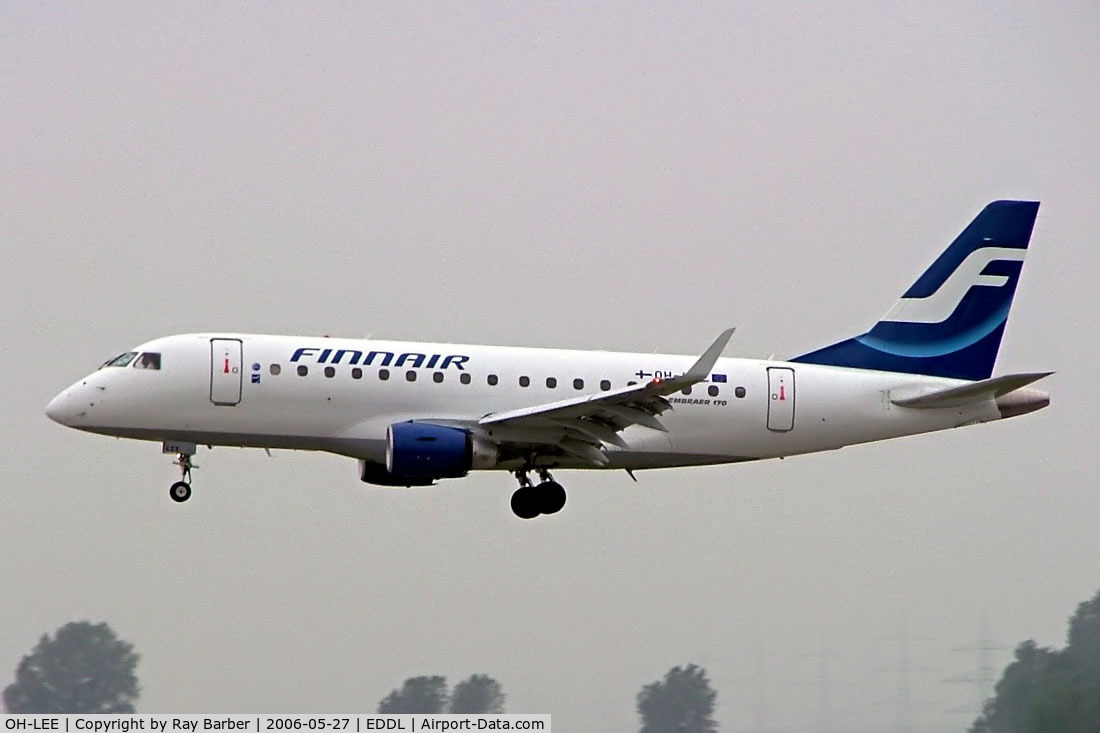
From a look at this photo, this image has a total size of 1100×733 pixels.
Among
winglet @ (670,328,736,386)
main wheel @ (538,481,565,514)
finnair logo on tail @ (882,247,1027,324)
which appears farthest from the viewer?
finnair logo on tail @ (882,247,1027,324)

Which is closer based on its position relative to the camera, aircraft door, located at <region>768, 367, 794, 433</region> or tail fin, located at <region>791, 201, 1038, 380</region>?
aircraft door, located at <region>768, 367, 794, 433</region>

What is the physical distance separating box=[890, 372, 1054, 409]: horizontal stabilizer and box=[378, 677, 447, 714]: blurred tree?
12258 millimetres

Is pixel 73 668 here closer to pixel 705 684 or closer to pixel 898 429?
pixel 705 684

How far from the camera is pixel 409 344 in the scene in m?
43.5

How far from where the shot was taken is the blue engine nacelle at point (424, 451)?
1645 inches

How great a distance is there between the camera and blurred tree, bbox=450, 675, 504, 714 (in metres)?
44.0

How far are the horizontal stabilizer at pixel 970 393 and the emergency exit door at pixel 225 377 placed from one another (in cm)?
1492

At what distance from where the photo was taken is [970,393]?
44688 mm

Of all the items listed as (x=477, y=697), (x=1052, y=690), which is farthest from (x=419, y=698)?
(x=1052, y=690)

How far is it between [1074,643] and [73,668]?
23.3 meters

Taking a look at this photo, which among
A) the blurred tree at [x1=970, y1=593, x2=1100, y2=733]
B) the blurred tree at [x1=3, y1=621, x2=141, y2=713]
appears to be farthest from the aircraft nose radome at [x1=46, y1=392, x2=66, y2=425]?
the blurred tree at [x1=970, y1=593, x2=1100, y2=733]

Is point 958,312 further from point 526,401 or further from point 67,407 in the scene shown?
point 67,407

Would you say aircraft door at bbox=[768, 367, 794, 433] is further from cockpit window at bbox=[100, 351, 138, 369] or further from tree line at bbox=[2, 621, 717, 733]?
cockpit window at bbox=[100, 351, 138, 369]

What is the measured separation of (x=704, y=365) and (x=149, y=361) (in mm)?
11871
